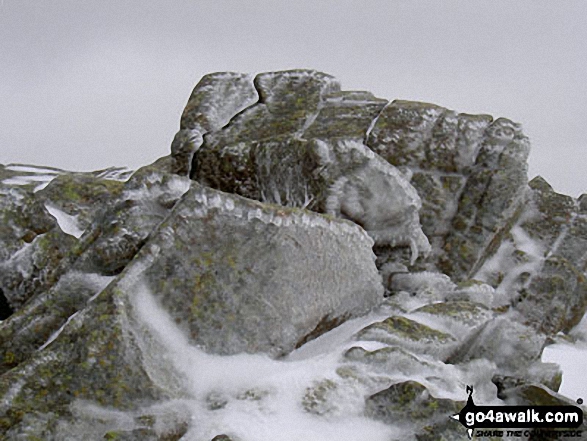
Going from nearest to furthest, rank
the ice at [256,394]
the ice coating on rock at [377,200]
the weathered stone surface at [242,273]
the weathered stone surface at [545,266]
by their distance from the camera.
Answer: the ice at [256,394]
the weathered stone surface at [242,273]
the ice coating on rock at [377,200]
the weathered stone surface at [545,266]

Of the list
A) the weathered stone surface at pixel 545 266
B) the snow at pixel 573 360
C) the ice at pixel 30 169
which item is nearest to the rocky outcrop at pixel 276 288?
the snow at pixel 573 360

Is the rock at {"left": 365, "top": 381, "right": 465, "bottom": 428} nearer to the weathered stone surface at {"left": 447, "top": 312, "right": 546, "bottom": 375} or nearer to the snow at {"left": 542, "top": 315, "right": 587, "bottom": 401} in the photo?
the weathered stone surface at {"left": 447, "top": 312, "right": 546, "bottom": 375}

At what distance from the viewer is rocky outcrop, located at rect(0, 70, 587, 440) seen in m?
10.0

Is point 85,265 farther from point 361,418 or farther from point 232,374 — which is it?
point 361,418

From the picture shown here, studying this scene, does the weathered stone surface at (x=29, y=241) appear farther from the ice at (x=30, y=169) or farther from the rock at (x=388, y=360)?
the ice at (x=30, y=169)

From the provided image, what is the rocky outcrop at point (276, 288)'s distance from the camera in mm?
10031

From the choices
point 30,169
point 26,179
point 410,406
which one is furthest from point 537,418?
point 30,169

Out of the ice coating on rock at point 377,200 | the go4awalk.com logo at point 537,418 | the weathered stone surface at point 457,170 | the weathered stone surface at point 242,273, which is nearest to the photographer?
the go4awalk.com logo at point 537,418

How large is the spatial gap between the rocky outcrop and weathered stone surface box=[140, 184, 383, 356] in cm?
4

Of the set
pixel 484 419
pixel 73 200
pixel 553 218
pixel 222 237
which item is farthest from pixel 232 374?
pixel 553 218

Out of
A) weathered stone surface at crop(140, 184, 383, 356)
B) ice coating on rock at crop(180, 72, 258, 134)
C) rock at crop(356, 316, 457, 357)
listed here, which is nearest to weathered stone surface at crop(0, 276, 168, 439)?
weathered stone surface at crop(140, 184, 383, 356)

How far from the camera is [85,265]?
1252 cm

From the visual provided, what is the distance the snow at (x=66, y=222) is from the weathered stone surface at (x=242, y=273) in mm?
8624

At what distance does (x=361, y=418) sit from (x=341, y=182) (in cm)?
811
